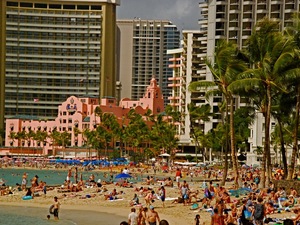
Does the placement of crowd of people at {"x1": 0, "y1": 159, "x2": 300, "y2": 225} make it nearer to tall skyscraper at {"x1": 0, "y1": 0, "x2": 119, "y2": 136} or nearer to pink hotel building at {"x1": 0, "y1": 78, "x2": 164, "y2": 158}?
pink hotel building at {"x1": 0, "y1": 78, "x2": 164, "y2": 158}

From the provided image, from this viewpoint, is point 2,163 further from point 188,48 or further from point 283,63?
point 283,63

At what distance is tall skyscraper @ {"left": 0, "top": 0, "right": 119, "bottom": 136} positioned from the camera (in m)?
161

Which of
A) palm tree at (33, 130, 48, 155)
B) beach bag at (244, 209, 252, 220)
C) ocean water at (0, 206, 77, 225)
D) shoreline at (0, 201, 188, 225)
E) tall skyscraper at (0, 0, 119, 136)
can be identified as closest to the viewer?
beach bag at (244, 209, 252, 220)

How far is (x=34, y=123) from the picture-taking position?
479 ft

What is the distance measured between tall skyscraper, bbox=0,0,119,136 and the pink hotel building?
→ 13533 mm

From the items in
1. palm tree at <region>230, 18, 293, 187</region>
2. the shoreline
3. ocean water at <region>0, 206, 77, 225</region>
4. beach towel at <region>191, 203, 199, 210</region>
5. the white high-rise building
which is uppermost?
the white high-rise building

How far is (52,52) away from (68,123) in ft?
97.6

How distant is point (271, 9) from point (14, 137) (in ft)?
198

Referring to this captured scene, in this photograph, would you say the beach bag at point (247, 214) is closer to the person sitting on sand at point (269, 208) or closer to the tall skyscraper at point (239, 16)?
the person sitting on sand at point (269, 208)

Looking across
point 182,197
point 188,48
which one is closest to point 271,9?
point 188,48

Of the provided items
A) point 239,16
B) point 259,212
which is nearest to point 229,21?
point 239,16

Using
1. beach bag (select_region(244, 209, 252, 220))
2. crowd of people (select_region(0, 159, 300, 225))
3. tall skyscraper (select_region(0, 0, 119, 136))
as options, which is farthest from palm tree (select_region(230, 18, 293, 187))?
tall skyscraper (select_region(0, 0, 119, 136))

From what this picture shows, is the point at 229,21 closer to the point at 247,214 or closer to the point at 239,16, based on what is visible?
the point at 239,16

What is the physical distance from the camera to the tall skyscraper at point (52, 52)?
161 m
